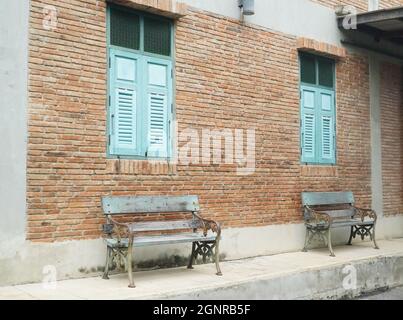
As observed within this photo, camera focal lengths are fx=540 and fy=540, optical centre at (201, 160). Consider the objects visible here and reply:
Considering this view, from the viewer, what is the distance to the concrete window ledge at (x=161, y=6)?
698cm

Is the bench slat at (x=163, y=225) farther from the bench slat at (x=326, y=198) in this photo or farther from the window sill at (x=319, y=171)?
the window sill at (x=319, y=171)

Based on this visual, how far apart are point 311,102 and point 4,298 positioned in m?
6.30

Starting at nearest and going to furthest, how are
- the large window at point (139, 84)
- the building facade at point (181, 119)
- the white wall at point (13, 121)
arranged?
the white wall at point (13, 121) < the building facade at point (181, 119) < the large window at point (139, 84)

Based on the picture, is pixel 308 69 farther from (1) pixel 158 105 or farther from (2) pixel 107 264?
(2) pixel 107 264

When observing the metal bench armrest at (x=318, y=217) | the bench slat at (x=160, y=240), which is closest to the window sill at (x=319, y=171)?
the metal bench armrest at (x=318, y=217)

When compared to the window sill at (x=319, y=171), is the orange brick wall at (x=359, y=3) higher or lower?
higher

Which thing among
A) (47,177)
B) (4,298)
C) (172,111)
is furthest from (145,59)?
(4,298)

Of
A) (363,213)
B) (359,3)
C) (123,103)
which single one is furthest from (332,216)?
(359,3)

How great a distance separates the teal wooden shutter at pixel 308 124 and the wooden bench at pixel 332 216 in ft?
2.38

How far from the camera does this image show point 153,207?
7.03m

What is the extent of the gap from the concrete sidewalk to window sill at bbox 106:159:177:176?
1302 mm

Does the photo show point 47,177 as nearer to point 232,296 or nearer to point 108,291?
point 108,291

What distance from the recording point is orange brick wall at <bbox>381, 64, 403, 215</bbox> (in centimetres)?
1107

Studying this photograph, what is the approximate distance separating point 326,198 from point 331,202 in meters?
0.13
